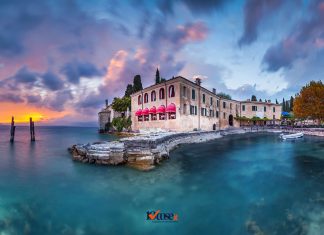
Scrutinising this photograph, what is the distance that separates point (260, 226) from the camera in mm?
5496

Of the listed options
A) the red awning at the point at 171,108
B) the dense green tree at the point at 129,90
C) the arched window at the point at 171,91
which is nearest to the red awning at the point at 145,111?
the red awning at the point at 171,108

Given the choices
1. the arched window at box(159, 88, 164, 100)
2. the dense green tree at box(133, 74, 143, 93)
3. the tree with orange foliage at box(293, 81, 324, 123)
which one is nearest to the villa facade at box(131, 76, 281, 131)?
the arched window at box(159, 88, 164, 100)

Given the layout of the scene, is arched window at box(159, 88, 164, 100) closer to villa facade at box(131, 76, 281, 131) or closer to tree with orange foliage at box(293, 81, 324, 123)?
villa facade at box(131, 76, 281, 131)

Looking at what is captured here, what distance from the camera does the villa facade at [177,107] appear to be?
25.8m

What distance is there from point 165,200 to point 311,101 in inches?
1524

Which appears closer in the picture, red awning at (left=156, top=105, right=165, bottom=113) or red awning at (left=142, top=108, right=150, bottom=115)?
red awning at (left=156, top=105, right=165, bottom=113)

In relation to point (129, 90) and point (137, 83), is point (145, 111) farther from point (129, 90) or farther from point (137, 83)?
point (129, 90)

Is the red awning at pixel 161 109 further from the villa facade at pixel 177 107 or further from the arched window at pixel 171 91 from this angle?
the arched window at pixel 171 91

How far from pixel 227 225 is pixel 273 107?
59.0 meters

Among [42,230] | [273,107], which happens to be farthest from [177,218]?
[273,107]

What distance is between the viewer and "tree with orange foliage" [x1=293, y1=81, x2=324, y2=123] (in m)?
32.8

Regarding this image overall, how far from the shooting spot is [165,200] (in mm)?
7117

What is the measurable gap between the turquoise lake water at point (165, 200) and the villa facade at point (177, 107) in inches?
578

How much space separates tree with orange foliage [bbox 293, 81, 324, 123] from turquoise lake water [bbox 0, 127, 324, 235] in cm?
2813
